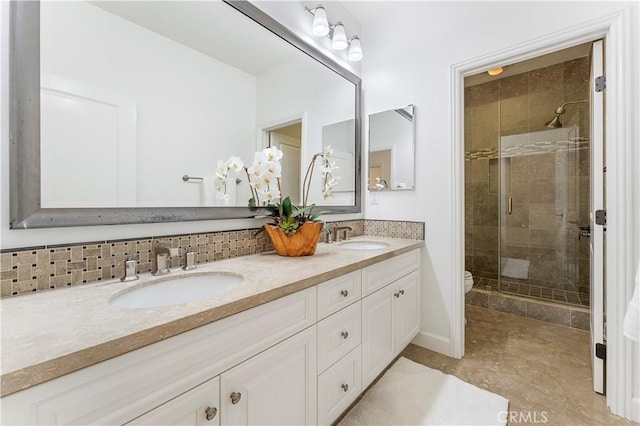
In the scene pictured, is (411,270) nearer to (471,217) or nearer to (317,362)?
(317,362)

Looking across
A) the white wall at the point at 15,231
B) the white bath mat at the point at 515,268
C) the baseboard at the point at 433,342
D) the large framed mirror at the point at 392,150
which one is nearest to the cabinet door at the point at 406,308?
the baseboard at the point at 433,342

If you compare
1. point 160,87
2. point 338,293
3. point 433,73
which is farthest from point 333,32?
point 338,293

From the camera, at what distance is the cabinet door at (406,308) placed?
5.43 feet

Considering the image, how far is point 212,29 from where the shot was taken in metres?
1.31

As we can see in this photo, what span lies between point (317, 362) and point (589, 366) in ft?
6.18

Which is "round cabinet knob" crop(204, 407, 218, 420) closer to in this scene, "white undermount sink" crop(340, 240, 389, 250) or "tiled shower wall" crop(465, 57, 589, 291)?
"white undermount sink" crop(340, 240, 389, 250)

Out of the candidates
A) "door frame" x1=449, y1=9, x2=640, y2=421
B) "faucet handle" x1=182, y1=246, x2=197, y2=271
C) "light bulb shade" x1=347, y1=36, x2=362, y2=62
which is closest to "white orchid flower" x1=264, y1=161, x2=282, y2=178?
"faucet handle" x1=182, y1=246, x2=197, y2=271

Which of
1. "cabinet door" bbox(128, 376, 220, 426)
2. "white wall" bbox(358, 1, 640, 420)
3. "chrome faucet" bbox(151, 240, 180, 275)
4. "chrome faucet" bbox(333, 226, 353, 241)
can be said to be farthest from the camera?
"chrome faucet" bbox(333, 226, 353, 241)

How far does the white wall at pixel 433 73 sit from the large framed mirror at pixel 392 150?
6 centimetres

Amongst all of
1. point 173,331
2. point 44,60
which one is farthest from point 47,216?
point 173,331

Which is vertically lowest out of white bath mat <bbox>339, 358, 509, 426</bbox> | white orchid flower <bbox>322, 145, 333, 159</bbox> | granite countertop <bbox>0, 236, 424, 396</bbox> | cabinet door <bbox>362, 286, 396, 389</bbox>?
white bath mat <bbox>339, 358, 509, 426</bbox>

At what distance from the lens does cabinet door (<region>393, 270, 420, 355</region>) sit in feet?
5.43

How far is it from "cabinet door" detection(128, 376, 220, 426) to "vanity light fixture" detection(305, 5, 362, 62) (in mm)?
1960

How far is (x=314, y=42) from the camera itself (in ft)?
6.16
